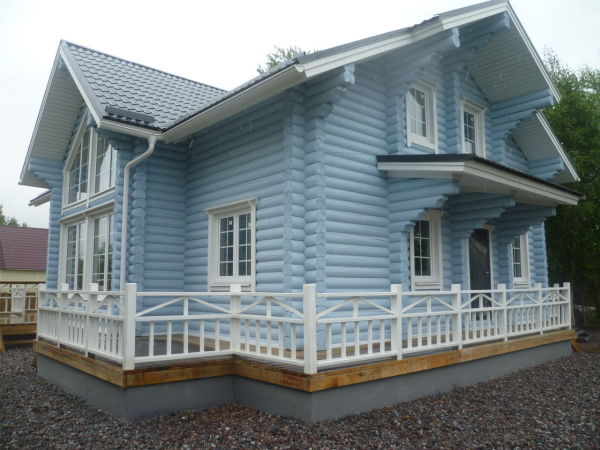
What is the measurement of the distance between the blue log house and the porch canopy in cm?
4

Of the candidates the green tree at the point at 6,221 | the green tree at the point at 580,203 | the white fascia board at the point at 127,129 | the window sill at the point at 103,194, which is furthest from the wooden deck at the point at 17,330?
the green tree at the point at 6,221

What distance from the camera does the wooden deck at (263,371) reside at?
5777 mm

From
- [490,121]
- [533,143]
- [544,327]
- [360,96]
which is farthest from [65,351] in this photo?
[533,143]

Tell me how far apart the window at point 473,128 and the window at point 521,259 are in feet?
8.75

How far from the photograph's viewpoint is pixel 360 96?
28.1 feet

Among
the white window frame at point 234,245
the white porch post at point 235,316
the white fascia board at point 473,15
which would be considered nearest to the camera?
the white porch post at point 235,316

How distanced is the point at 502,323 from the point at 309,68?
5329mm

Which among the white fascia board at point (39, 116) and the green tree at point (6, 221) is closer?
the white fascia board at point (39, 116)

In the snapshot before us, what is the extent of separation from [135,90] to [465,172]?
6893mm

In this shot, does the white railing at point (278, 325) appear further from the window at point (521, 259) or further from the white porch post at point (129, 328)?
the window at point (521, 259)

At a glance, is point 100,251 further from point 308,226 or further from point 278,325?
point 278,325

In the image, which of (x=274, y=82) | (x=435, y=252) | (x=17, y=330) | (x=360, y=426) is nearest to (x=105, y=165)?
(x=274, y=82)

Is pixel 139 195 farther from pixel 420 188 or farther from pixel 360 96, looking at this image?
pixel 420 188

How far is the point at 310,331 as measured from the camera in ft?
18.7
